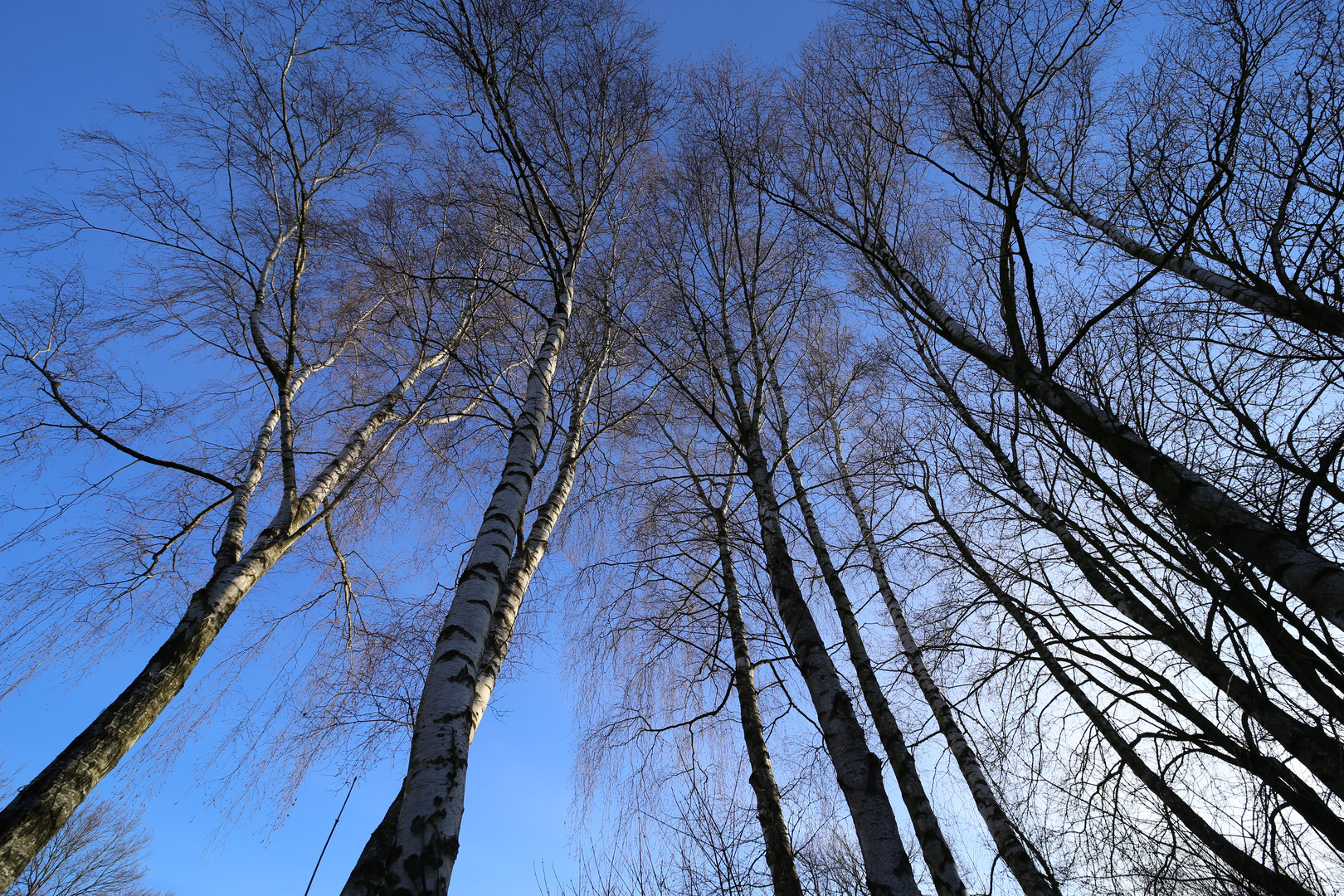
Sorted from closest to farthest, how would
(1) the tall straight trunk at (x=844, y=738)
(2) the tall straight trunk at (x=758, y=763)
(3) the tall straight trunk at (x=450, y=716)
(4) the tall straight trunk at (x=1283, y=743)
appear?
(4) the tall straight trunk at (x=1283, y=743), (3) the tall straight trunk at (x=450, y=716), (1) the tall straight trunk at (x=844, y=738), (2) the tall straight trunk at (x=758, y=763)

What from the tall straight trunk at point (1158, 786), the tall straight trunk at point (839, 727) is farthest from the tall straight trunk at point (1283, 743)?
the tall straight trunk at point (839, 727)

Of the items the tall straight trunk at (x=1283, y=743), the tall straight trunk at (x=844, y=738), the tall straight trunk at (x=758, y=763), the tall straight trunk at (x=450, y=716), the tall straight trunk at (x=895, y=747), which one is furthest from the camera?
the tall straight trunk at (x=758, y=763)

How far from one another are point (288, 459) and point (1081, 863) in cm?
583

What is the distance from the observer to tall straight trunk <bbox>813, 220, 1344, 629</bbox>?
2.08m

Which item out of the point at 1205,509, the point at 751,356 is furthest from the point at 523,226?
the point at 1205,509

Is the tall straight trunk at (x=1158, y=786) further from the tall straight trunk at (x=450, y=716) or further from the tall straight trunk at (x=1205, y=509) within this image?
the tall straight trunk at (x=450, y=716)

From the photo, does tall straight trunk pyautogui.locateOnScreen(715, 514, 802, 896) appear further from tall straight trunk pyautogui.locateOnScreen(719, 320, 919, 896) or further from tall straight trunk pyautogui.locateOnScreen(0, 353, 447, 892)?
tall straight trunk pyautogui.locateOnScreen(0, 353, 447, 892)

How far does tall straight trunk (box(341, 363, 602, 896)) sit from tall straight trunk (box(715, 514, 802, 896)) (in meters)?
1.39

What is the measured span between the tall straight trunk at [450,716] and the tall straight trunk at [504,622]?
8 cm

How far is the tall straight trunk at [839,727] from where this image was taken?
258cm

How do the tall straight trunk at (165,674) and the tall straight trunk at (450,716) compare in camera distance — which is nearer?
the tall straight trunk at (450,716)

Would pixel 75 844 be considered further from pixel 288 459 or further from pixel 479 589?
pixel 479 589

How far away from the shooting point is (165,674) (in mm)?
3902

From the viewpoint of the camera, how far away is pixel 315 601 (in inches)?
235
